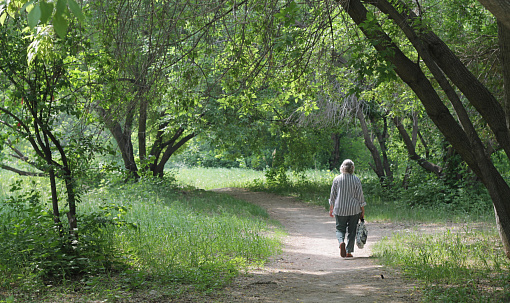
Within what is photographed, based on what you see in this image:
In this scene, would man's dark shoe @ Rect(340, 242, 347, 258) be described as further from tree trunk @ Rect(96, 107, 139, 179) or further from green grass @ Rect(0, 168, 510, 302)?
tree trunk @ Rect(96, 107, 139, 179)

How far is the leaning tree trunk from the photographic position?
6.02 metres

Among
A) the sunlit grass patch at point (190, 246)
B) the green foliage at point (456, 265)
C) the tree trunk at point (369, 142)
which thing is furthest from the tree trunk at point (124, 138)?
the tree trunk at point (369, 142)

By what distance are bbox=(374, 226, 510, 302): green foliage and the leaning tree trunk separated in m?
0.74

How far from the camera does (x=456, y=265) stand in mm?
6438

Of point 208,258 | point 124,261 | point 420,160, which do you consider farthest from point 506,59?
point 420,160

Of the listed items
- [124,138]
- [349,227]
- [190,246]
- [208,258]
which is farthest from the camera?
[124,138]

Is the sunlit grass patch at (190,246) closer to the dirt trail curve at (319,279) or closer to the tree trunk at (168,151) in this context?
the dirt trail curve at (319,279)

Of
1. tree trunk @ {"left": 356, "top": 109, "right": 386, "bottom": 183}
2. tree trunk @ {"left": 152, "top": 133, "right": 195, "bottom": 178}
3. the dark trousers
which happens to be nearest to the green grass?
the dark trousers

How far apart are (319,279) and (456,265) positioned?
1.97 metres

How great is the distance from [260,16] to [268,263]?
432 centimetres

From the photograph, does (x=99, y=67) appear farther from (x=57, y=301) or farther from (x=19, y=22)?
(x=57, y=301)

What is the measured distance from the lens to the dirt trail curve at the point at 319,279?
5.48 m

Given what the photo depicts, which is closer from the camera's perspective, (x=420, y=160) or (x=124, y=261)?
(x=124, y=261)

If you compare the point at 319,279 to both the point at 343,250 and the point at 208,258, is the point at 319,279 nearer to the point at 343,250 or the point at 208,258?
the point at 208,258
